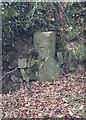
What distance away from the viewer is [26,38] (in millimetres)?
3656

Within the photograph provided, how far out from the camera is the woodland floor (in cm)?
288

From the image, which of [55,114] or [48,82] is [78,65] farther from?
[55,114]

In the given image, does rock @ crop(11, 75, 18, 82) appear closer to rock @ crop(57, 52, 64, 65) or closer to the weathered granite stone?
the weathered granite stone

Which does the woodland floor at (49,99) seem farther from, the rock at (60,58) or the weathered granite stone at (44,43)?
the weathered granite stone at (44,43)

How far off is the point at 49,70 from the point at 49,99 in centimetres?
48

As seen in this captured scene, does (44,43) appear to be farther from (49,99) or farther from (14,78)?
(49,99)

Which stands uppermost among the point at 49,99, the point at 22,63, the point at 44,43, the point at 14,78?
the point at 44,43

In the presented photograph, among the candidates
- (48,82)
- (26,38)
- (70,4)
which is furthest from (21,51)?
(70,4)

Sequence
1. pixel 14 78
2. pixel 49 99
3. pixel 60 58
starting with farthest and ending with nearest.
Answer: pixel 60 58, pixel 14 78, pixel 49 99

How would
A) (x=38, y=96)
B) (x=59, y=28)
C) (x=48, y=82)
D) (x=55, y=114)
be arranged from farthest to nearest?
(x=59, y=28)
(x=48, y=82)
(x=38, y=96)
(x=55, y=114)

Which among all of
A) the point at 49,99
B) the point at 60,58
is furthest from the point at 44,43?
the point at 49,99

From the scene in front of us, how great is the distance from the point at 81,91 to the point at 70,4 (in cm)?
117

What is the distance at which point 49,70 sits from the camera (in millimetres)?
3479

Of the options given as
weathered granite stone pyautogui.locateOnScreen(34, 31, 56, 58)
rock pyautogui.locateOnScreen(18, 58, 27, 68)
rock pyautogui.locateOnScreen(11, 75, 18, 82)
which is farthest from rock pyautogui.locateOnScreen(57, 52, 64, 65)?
rock pyautogui.locateOnScreen(11, 75, 18, 82)
